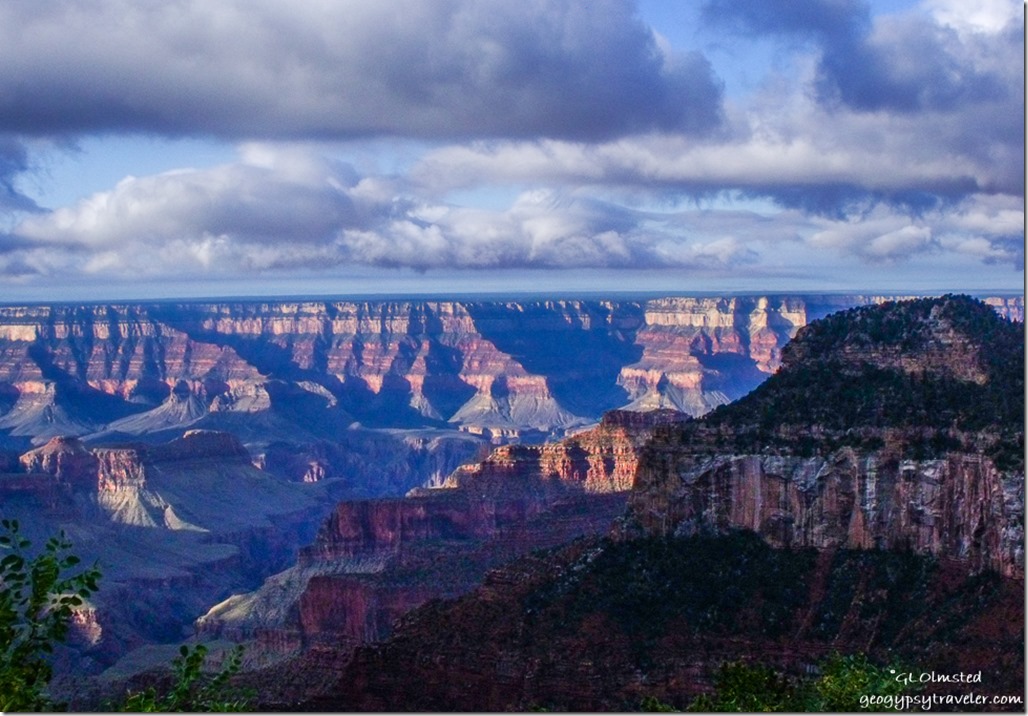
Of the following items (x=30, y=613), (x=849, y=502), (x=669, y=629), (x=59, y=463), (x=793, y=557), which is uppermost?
(x=30, y=613)

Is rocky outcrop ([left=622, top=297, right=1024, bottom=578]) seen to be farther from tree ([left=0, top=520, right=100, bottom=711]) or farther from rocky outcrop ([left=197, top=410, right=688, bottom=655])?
rocky outcrop ([left=197, top=410, right=688, bottom=655])

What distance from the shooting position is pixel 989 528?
58000 mm

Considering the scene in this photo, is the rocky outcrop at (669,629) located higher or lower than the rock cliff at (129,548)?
higher

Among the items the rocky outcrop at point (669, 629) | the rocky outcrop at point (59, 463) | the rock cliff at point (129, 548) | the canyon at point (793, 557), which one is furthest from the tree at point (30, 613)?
the rocky outcrop at point (59, 463)

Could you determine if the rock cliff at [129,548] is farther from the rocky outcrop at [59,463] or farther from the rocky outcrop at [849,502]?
the rocky outcrop at [849,502]

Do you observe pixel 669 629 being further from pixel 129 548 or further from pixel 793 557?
pixel 129 548

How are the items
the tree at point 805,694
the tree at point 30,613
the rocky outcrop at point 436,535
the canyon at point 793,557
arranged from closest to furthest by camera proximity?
the tree at point 30,613, the tree at point 805,694, the canyon at point 793,557, the rocky outcrop at point 436,535

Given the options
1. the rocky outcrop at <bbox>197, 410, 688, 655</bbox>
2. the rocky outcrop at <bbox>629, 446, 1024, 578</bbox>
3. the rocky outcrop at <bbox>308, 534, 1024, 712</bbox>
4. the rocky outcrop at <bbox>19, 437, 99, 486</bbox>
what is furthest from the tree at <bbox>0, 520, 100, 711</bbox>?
the rocky outcrop at <bbox>19, 437, 99, 486</bbox>

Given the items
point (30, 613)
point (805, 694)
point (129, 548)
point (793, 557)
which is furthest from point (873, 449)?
point (129, 548)

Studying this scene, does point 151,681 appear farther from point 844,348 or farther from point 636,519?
point 844,348

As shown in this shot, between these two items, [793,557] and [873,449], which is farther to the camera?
[793,557]

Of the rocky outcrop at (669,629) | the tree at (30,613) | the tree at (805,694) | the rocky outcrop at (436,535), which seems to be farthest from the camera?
the rocky outcrop at (436,535)

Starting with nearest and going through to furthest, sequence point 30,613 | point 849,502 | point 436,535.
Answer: point 30,613 → point 849,502 → point 436,535

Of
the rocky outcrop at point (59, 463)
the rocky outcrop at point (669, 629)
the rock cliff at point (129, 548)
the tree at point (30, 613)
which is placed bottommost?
the rock cliff at point (129, 548)
